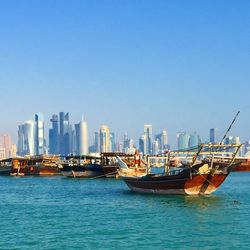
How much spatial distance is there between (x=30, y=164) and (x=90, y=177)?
30587 mm

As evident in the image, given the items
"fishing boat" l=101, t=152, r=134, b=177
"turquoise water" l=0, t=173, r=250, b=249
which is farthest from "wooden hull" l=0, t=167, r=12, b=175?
"turquoise water" l=0, t=173, r=250, b=249

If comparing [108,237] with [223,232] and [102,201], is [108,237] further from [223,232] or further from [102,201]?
[102,201]

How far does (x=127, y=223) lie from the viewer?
3619 cm

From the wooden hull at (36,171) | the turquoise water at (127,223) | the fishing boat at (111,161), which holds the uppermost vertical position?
the fishing boat at (111,161)

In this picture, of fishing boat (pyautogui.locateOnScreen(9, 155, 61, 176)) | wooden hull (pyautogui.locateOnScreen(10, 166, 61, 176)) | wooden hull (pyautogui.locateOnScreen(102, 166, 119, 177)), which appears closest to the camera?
wooden hull (pyautogui.locateOnScreen(102, 166, 119, 177))

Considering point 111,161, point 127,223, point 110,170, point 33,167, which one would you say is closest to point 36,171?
point 33,167

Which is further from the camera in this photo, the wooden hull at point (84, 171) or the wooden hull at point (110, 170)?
the wooden hull at point (84, 171)

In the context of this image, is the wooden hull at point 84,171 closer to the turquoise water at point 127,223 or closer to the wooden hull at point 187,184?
the wooden hull at point 187,184

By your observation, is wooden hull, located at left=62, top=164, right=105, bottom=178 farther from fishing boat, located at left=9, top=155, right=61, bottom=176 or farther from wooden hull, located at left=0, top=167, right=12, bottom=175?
wooden hull, located at left=0, top=167, right=12, bottom=175

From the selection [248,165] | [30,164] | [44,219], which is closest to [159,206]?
[44,219]

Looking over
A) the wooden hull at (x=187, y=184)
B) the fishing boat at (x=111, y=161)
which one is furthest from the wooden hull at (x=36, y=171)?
the wooden hull at (x=187, y=184)

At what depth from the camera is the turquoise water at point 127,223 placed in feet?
96.2

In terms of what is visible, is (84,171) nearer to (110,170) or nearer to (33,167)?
(110,170)

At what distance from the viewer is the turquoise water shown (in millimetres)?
29312
